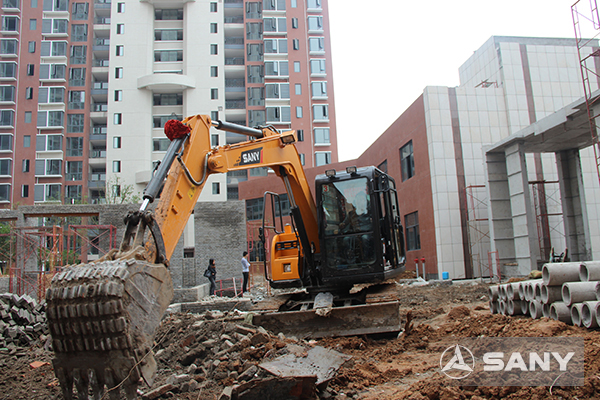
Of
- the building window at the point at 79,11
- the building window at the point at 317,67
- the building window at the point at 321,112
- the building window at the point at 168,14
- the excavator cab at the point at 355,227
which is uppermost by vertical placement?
the building window at the point at 79,11

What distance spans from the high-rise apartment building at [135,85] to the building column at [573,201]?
100 feet

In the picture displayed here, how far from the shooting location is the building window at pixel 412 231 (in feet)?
73.9

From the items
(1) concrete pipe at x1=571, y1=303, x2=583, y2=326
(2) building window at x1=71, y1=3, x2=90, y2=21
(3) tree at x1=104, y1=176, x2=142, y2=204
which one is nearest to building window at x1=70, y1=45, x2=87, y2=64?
(2) building window at x1=71, y1=3, x2=90, y2=21

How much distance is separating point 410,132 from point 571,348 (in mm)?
18430

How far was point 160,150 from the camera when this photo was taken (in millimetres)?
47000

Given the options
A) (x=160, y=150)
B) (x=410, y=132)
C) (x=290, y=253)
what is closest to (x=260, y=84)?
(x=160, y=150)

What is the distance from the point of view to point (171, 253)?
524 cm

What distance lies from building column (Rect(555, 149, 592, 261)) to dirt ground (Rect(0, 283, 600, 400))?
12.6 m

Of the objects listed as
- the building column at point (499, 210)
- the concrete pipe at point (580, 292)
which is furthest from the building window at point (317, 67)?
the concrete pipe at point (580, 292)

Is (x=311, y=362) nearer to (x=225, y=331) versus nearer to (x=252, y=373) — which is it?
(x=252, y=373)

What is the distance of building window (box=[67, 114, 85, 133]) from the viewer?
160 ft

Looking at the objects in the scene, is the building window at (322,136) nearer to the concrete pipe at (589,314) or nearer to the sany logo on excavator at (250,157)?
the sany logo on excavator at (250,157)

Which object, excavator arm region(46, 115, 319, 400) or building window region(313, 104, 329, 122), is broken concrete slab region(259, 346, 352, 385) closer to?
excavator arm region(46, 115, 319, 400)

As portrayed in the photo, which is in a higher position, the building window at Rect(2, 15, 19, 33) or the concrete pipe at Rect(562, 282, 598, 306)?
the building window at Rect(2, 15, 19, 33)
